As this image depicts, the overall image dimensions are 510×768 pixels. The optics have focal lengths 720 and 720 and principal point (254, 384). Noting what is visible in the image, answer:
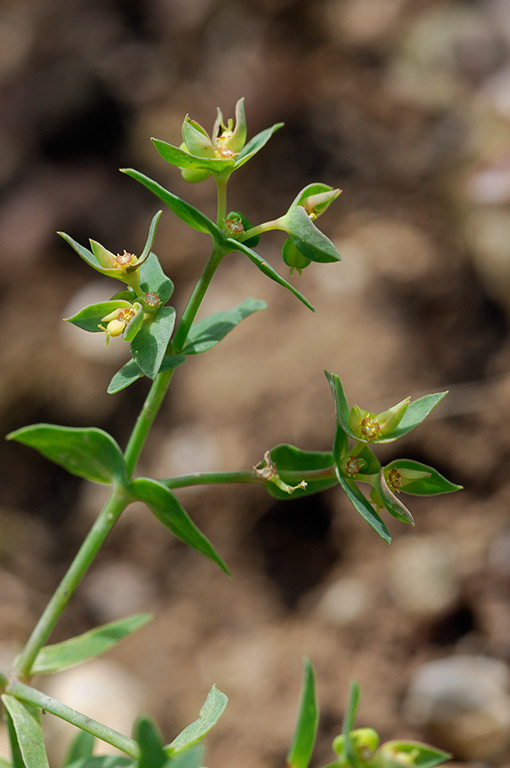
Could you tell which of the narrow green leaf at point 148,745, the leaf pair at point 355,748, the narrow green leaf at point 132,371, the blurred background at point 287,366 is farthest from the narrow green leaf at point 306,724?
the blurred background at point 287,366

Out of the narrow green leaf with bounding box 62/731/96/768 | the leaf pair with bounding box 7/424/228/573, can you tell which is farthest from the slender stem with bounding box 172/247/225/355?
the narrow green leaf with bounding box 62/731/96/768

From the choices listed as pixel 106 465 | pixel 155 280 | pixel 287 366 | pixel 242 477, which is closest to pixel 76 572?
pixel 106 465

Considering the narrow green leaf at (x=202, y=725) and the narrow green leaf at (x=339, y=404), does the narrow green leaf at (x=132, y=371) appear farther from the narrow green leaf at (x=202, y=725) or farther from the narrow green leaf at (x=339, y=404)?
the narrow green leaf at (x=202, y=725)

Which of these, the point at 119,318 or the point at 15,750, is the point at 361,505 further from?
the point at 15,750

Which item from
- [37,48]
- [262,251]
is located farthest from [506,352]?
[37,48]

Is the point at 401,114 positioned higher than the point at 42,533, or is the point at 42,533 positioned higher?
the point at 401,114

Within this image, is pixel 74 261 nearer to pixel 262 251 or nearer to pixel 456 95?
pixel 262 251
